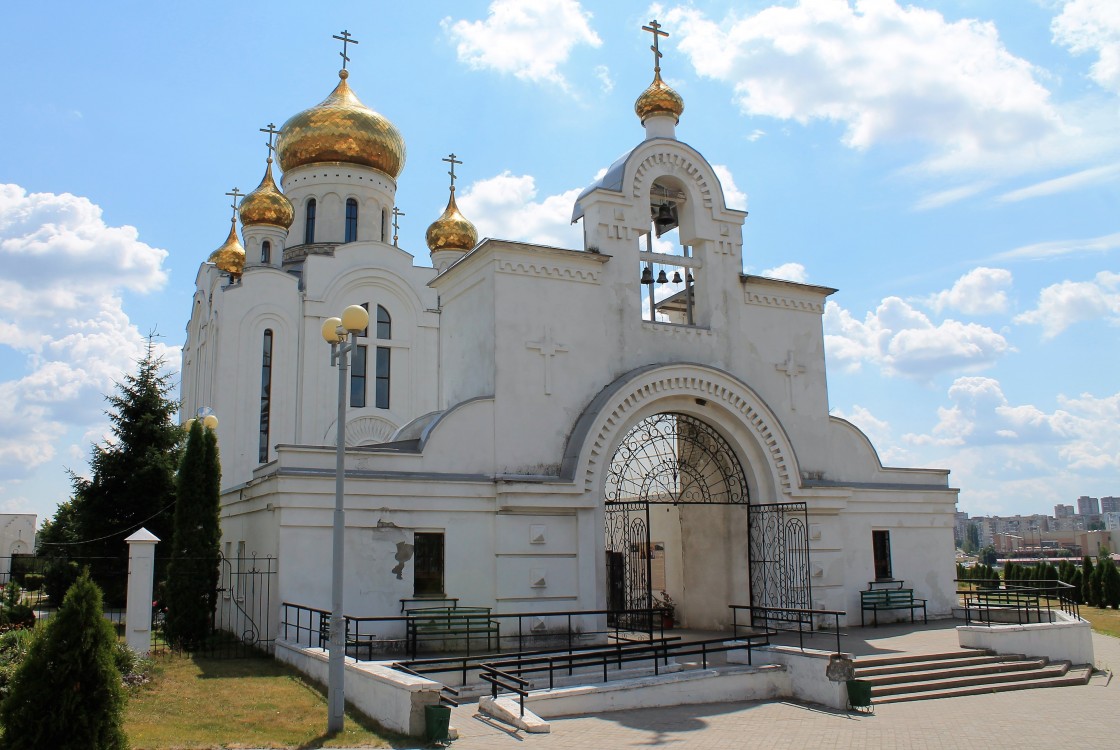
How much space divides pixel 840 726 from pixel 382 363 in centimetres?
2129

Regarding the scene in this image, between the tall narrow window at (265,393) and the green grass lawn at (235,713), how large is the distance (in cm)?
1558

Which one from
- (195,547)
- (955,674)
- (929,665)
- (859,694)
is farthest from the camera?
(195,547)

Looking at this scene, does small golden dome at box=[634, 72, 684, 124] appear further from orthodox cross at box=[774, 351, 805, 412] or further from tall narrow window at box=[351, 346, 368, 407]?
tall narrow window at box=[351, 346, 368, 407]

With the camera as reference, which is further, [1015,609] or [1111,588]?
[1111,588]

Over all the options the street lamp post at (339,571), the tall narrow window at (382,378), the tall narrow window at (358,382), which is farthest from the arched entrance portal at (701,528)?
the tall narrow window at (358,382)

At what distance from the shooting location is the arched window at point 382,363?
97.1 ft

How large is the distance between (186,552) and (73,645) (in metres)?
7.89

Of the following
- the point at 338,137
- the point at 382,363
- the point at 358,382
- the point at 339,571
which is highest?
the point at 338,137

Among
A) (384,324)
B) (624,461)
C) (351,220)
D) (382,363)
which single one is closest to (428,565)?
(624,461)

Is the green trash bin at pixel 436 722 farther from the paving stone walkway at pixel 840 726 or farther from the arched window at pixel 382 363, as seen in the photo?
the arched window at pixel 382 363

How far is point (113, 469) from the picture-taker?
83.7 feet

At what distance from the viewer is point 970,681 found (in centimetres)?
1362

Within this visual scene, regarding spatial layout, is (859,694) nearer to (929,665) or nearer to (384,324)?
(929,665)

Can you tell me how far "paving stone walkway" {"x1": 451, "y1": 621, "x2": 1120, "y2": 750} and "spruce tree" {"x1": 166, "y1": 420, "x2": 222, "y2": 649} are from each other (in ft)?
19.9
